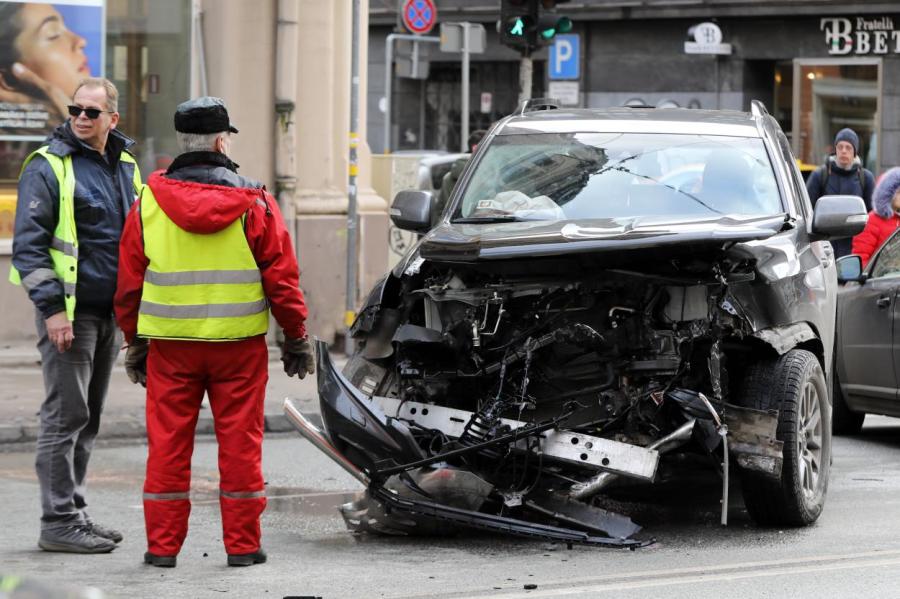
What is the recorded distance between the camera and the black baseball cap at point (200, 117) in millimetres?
6383

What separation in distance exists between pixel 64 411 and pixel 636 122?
11.0ft

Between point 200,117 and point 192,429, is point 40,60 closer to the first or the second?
point 200,117

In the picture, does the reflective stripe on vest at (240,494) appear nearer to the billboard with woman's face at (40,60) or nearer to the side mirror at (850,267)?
the side mirror at (850,267)

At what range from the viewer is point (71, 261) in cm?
669

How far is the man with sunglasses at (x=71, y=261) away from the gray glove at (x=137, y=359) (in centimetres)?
26

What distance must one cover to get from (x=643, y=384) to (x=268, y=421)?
14.9 ft

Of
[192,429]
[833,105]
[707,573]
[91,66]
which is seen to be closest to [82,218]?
[192,429]

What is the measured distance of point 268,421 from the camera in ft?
36.5

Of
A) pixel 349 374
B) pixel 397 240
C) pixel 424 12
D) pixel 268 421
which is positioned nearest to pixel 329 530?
pixel 349 374

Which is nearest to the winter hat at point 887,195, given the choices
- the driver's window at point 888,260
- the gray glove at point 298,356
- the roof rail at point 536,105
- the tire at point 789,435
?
the driver's window at point 888,260

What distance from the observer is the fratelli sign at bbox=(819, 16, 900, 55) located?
1142 inches

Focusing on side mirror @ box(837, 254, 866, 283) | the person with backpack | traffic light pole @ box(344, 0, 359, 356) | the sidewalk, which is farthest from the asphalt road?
the person with backpack

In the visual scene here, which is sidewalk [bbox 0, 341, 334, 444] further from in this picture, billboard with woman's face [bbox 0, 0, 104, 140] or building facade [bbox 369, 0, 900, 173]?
building facade [bbox 369, 0, 900, 173]

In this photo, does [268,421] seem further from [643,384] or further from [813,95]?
[813,95]
